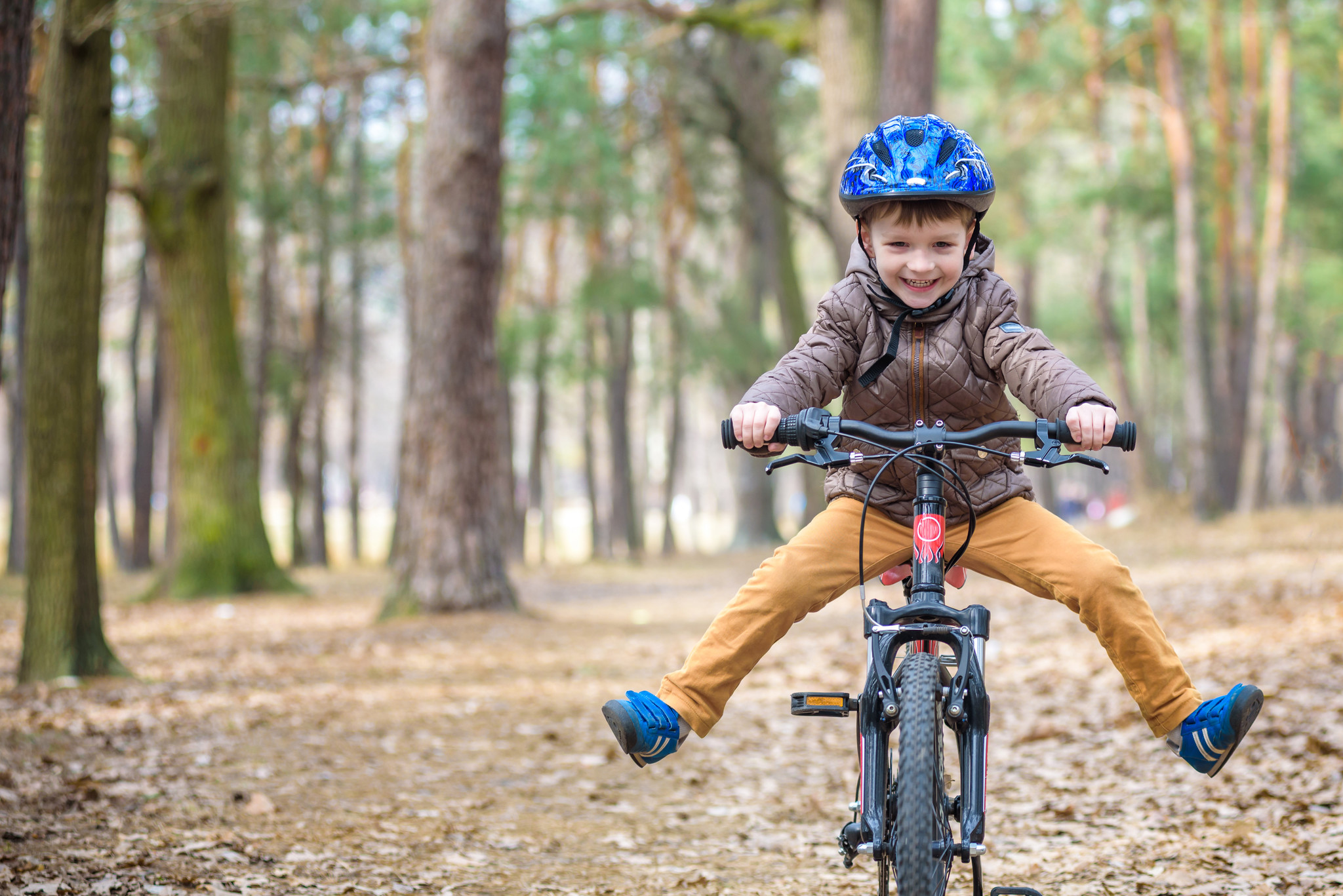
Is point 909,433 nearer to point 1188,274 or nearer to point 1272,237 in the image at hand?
point 1188,274

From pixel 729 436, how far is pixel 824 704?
73 centimetres

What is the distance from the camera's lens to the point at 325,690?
27.9ft

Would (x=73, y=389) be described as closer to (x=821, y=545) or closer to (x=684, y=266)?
(x=821, y=545)

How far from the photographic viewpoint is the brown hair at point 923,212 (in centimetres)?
345

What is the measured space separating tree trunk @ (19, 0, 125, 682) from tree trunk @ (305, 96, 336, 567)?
1560cm

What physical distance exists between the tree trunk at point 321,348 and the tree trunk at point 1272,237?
17.0 m

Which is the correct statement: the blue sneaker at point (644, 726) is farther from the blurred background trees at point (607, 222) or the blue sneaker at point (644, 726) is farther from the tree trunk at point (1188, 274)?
the tree trunk at point (1188, 274)

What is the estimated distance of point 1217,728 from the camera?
129 inches

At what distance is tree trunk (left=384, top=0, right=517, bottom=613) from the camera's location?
458 inches

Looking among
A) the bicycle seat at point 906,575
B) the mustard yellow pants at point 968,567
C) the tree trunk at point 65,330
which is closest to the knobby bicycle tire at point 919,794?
the mustard yellow pants at point 968,567

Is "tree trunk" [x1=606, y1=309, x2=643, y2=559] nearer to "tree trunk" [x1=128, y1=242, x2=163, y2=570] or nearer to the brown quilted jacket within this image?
"tree trunk" [x1=128, y1=242, x2=163, y2=570]

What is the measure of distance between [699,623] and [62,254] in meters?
6.90

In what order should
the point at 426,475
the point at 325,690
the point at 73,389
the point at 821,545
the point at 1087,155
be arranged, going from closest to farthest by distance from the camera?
the point at 821,545
the point at 73,389
the point at 325,690
the point at 426,475
the point at 1087,155

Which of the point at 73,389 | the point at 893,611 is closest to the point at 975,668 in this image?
the point at 893,611
